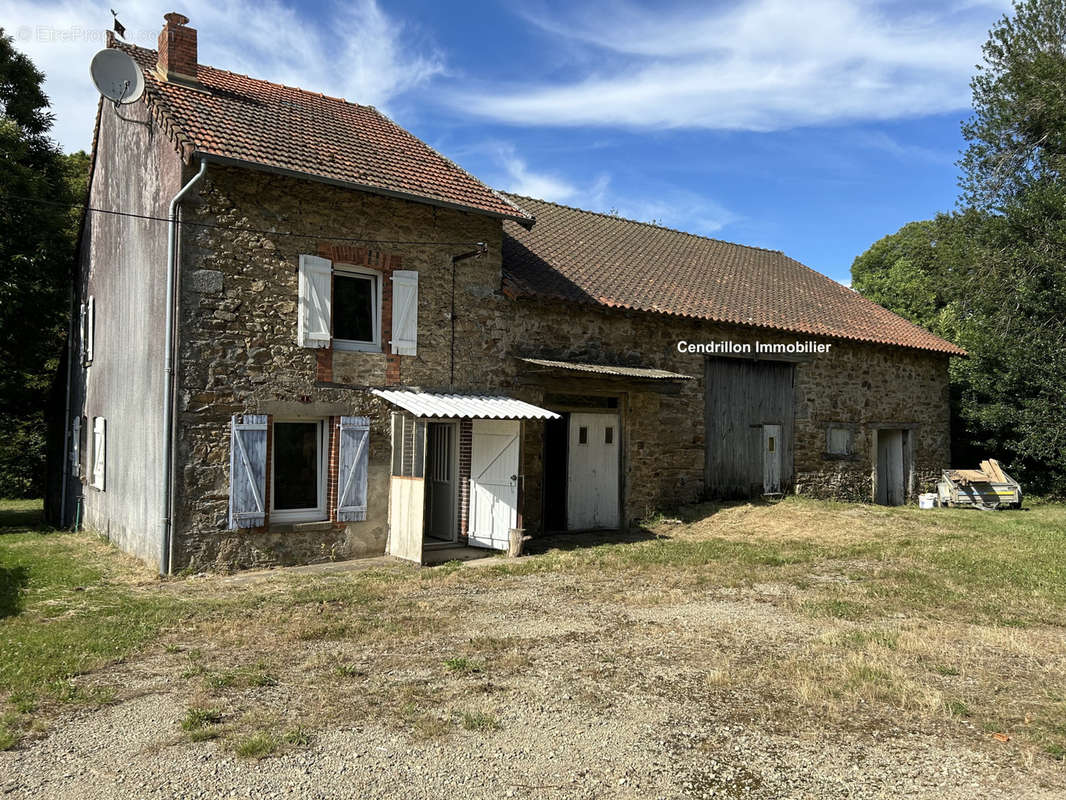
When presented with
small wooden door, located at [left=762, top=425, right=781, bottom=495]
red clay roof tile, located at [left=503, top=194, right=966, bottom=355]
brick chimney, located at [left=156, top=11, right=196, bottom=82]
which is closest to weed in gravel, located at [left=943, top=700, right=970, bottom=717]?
red clay roof tile, located at [left=503, top=194, right=966, bottom=355]

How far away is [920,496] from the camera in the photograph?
58.6ft

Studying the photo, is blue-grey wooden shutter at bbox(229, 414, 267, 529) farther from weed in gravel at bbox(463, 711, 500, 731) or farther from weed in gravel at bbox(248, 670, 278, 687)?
weed in gravel at bbox(463, 711, 500, 731)

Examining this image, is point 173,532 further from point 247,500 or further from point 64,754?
point 64,754

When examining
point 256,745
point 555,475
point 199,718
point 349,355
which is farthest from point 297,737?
point 555,475

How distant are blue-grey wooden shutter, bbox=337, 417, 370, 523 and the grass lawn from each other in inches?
47.5

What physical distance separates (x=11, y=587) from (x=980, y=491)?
18305 millimetres

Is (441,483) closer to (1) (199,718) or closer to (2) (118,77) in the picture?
(2) (118,77)

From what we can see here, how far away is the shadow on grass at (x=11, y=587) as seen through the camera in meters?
7.55

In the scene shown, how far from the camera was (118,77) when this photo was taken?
397 inches

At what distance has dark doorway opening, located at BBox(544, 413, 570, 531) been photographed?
13031 mm

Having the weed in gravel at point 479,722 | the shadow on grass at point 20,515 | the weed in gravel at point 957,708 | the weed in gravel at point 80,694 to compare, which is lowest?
the shadow on grass at point 20,515


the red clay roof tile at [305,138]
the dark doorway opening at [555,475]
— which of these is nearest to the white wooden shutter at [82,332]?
the red clay roof tile at [305,138]

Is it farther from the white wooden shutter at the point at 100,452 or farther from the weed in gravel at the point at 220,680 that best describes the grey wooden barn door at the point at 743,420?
the weed in gravel at the point at 220,680

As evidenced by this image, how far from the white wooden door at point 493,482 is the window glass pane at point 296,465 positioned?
7.57ft
